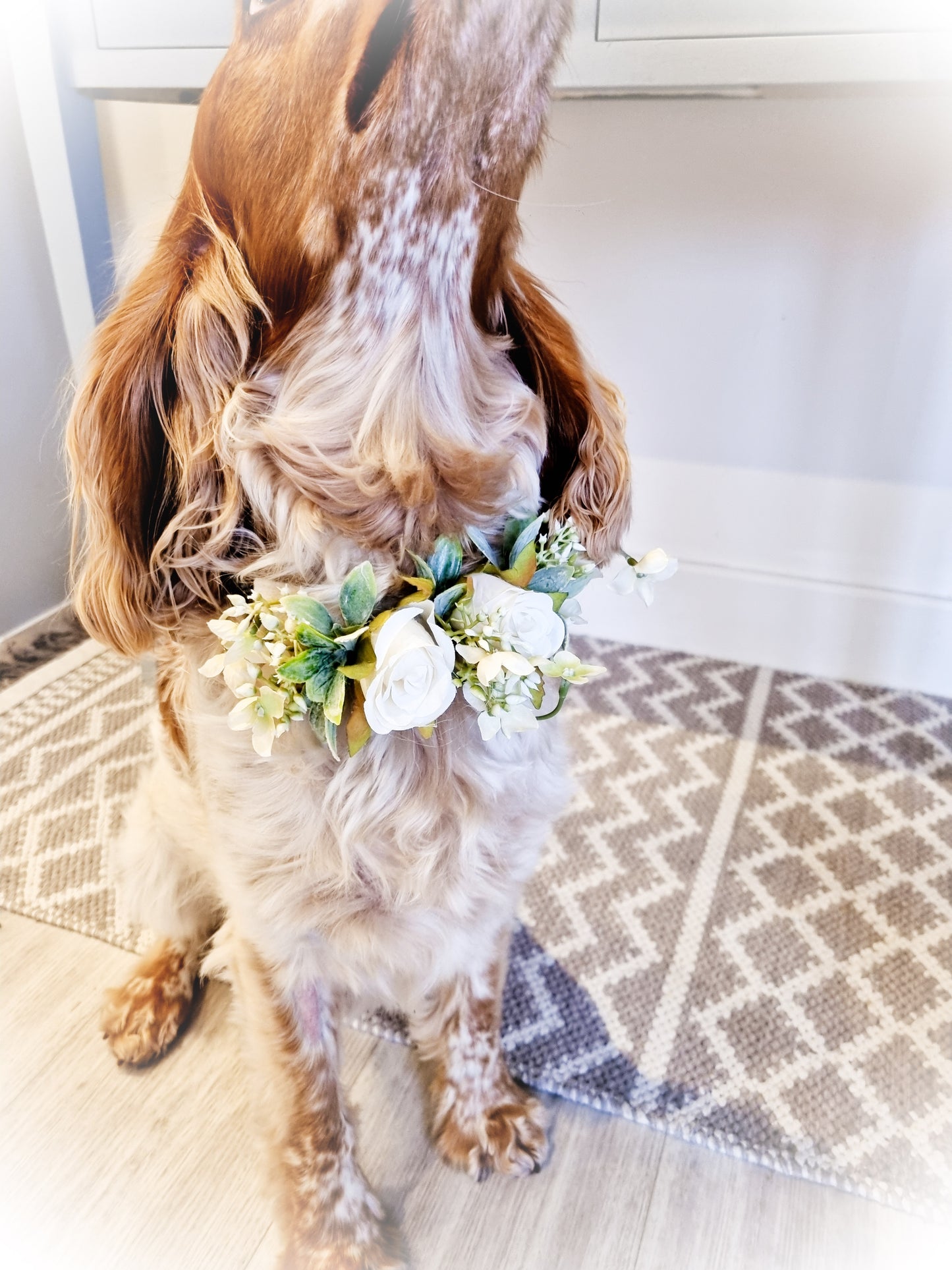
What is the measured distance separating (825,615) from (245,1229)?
4.89 ft

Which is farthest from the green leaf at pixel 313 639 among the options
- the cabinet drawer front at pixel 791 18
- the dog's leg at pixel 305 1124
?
the cabinet drawer front at pixel 791 18

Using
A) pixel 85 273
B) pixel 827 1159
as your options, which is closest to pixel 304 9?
pixel 85 273

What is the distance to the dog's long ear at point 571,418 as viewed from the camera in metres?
0.71

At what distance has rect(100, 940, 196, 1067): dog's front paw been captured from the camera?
3.36 ft

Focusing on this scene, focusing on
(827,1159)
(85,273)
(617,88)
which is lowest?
(827,1159)

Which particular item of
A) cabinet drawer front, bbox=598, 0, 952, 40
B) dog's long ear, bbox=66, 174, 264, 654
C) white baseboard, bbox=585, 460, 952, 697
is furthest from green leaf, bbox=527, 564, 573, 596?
white baseboard, bbox=585, 460, 952, 697

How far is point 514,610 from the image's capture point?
0.67 meters

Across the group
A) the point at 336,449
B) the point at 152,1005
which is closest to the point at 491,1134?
the point at 152,1005

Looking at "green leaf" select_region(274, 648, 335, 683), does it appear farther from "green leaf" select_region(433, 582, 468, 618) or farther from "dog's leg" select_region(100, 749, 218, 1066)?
"dog's leg" select_region(100, 749, 218, 1066)

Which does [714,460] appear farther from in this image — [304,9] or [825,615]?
[304,9]

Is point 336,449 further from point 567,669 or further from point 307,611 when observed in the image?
point 567,669

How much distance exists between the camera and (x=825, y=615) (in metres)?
1.78

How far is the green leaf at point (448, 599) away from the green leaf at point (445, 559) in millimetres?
11

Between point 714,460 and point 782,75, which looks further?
point 714,460
